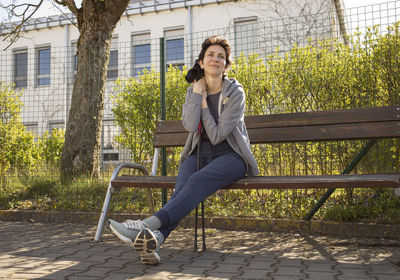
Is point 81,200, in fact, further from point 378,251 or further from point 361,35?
point 361,35

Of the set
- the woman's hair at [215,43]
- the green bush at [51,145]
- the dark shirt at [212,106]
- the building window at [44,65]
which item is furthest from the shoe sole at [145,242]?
the building window at [44,65]

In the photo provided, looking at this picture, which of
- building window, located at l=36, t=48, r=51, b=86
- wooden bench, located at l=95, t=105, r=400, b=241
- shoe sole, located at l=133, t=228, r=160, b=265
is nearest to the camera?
shoe sole, located at l=133, t=228, r=160, b=265

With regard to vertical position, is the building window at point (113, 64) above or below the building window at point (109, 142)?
above

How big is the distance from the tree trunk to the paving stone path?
176 cm

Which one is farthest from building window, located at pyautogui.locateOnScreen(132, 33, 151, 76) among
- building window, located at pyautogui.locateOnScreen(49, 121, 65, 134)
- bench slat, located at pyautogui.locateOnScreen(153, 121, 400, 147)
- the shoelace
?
the shoelace

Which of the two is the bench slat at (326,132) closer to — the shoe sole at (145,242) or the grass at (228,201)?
the grass at (228,201)

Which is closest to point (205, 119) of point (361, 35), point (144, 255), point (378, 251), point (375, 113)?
point (144, 255)

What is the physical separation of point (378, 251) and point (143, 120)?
12.5 ft

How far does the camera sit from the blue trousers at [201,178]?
274cm

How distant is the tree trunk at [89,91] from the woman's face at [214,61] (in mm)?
3060

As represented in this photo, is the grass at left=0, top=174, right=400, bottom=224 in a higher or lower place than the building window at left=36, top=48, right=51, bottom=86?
lower

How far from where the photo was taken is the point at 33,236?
4152 mm

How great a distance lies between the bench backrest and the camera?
3479 mm

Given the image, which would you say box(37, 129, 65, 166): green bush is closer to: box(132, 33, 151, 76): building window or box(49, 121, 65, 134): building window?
box(49, 121, 65, 134): building window
